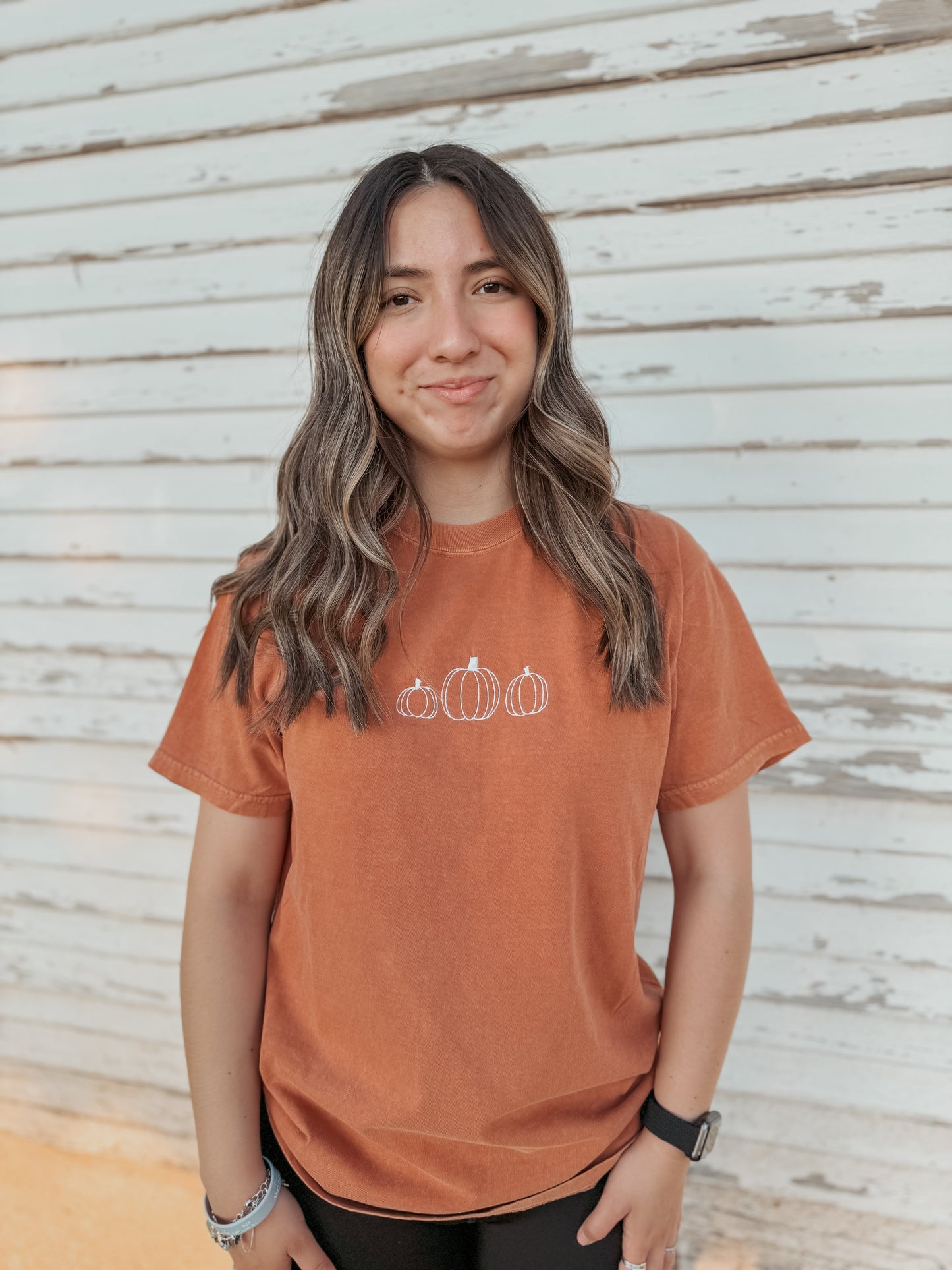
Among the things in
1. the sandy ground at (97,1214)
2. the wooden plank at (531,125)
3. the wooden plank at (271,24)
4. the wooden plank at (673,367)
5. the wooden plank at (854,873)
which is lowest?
the sandy ground at (97,1214)

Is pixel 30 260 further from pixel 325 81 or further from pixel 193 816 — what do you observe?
pixel 193 816

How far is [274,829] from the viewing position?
1370 millimetres

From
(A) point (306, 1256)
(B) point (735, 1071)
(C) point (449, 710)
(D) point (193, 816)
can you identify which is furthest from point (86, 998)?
(C) point (449, 710)

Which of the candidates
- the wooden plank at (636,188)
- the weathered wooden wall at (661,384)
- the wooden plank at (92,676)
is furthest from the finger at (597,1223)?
the wooden plank at (636,188)

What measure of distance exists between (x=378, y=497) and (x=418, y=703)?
325 mm

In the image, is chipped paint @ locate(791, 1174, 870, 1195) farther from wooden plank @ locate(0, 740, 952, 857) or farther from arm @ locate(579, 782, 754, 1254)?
arm @ locate(579, 782, 754, 1254)

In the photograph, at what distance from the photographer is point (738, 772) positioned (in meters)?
1.30

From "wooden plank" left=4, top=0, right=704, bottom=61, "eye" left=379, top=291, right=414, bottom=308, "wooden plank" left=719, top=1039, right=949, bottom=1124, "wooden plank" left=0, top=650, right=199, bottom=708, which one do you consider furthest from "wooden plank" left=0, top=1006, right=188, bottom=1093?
"wooden plank" left=4, top=0, right=704, bottom=61

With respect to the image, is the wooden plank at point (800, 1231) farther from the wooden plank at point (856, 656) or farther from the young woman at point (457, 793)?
the wooden plank at point (856, 656)

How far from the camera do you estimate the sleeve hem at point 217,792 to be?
52.0 inches

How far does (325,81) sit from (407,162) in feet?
3.74

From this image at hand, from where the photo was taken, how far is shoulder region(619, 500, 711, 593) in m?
1.27

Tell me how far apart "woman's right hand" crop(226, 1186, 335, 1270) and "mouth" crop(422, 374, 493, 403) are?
121cm

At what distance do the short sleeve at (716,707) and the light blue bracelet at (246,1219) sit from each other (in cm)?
83
